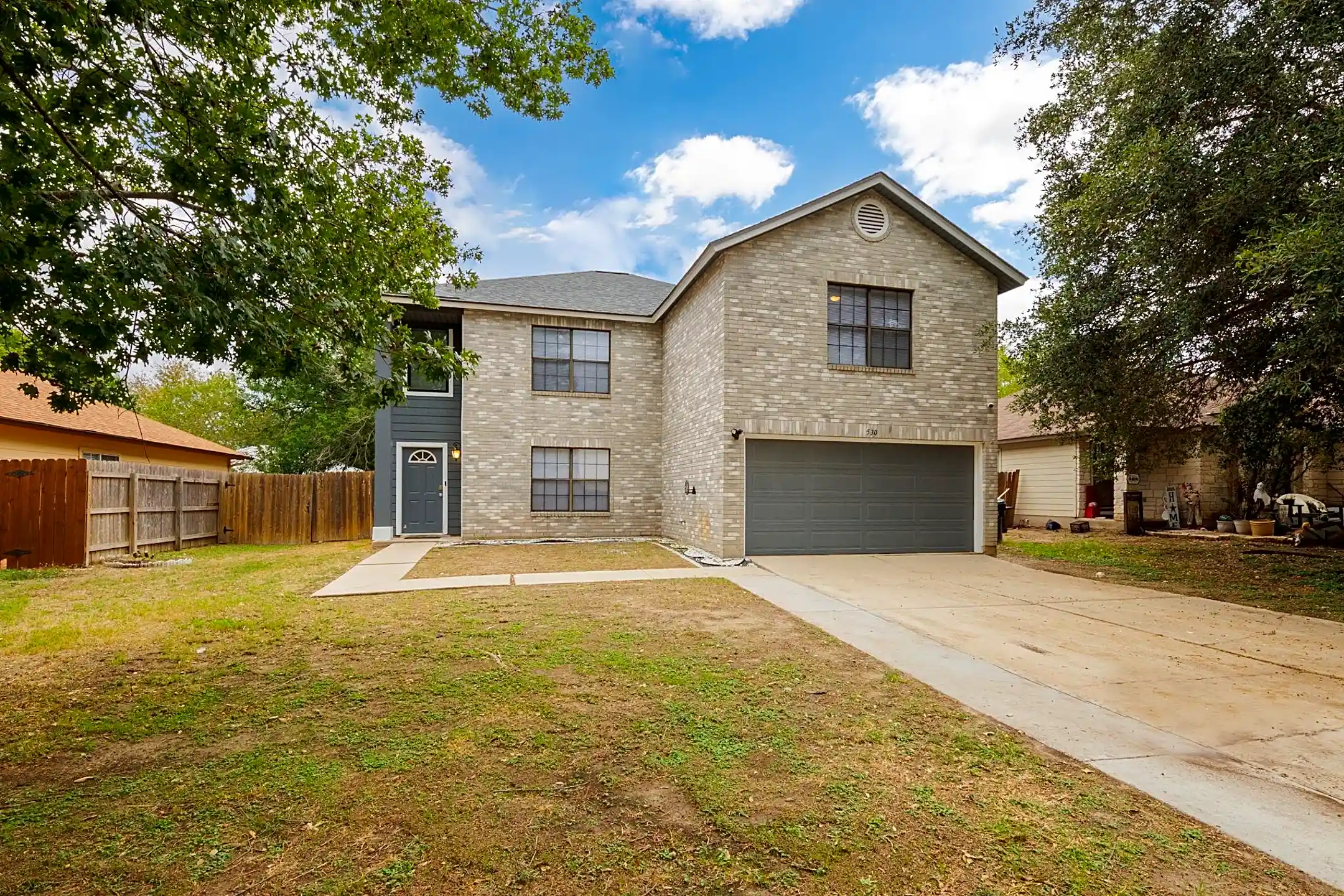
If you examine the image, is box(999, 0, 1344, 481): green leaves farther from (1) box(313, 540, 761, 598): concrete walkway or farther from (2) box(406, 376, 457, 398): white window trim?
(2) box(406, 376, 457, 398): white window trim

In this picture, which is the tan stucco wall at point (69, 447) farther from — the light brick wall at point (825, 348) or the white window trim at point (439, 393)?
the light brick wall at point (825, 348)

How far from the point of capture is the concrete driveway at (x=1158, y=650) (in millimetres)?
3773

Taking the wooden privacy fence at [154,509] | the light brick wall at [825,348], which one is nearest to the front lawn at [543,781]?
the light brick wall at [825,348]

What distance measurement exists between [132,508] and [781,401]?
12621 mm

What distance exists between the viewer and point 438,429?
14.9 metres

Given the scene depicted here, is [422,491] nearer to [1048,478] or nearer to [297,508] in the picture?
[297,508]

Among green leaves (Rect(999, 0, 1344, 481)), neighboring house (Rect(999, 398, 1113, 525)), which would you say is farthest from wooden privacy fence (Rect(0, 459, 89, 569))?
neighboring house (Rect(999, 398, 1113, 525))

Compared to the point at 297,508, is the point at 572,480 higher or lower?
higher

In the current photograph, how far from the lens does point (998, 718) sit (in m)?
4.01

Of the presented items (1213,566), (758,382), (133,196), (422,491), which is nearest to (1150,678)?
(758,382)

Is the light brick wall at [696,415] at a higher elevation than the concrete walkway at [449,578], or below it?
higher

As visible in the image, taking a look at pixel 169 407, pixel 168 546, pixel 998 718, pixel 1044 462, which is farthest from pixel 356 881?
pixel 169 407

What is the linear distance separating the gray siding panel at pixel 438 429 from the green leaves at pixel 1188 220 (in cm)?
1201

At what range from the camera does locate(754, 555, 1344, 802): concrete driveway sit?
12.4 ft
